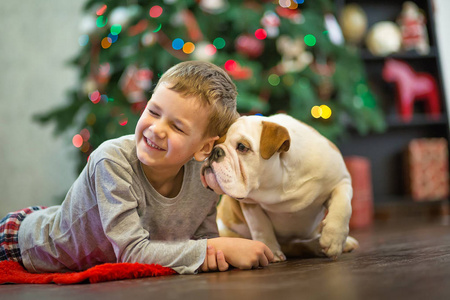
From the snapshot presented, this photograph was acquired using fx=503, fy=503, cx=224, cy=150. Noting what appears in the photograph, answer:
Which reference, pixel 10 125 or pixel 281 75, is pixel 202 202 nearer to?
pixel 281 75

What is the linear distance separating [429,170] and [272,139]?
252 cm

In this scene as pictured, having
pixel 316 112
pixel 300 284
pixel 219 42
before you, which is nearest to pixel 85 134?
pixel 219 42

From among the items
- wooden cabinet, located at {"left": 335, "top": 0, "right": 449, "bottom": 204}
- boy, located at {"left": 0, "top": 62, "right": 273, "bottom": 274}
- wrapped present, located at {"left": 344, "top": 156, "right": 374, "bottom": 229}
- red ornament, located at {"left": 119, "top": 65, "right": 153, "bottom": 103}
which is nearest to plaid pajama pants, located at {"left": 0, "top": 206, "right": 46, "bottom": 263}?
boy, located at {"left": 0, "top": 62, "right": 273, "bottom": 274}

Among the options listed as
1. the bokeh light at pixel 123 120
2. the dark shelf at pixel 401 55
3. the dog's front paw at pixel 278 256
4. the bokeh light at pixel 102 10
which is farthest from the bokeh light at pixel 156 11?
the dark shelf at pixel 401 55

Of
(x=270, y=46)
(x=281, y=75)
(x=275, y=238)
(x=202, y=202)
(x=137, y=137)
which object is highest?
(x=270, y=46)

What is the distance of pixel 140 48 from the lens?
2.23 metres

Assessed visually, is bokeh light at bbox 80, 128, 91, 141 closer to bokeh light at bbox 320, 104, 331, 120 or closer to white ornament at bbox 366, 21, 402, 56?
bokeh light at bbox 320, 104, 331, 120

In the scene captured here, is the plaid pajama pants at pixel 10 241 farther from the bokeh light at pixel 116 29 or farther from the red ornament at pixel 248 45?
the red ornament at pixel 248 45

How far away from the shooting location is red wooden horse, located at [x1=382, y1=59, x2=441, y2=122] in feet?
11.3

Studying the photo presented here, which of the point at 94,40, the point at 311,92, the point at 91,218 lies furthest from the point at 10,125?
the point at 91,218

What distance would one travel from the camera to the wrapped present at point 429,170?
335 centimetres

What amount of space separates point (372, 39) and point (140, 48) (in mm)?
1882

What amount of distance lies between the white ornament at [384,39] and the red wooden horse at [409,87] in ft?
0.33

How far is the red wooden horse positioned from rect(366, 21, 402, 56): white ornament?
0.10 meters
